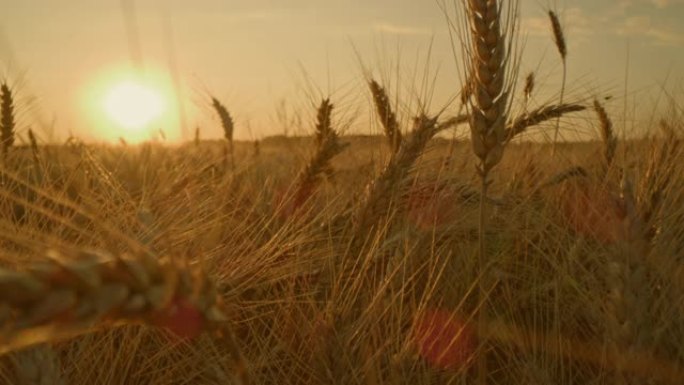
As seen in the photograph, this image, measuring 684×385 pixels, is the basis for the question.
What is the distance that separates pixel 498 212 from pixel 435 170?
1.05ft

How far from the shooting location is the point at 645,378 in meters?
1.03

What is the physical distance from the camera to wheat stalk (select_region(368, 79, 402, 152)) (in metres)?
2.19

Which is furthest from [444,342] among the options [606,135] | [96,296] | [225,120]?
[225,120]

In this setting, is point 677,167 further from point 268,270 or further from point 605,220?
point 268,270

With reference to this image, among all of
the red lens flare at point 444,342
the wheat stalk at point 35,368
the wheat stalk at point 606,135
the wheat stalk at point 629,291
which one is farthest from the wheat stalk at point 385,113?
the wheat stalk at point 35,368

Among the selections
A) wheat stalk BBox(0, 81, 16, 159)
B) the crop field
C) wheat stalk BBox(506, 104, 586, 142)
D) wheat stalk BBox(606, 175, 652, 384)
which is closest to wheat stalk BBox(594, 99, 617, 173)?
the crop field

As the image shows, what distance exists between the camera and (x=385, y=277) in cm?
148

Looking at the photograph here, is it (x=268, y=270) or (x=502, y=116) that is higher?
(x=502, y=116)

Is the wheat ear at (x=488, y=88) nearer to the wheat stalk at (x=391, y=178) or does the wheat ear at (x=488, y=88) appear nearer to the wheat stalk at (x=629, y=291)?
the wheat stalk at (x=391, y=178)

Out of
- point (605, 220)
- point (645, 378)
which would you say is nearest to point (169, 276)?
point (645, 378)

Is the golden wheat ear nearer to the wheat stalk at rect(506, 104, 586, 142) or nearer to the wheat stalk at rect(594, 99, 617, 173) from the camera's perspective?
the wheat stalk at rect(506, 104, 586, 142)

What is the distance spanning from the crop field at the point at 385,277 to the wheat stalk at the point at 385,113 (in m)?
0.01

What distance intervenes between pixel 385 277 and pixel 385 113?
104 cm

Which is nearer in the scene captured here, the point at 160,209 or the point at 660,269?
the point at 660,269
